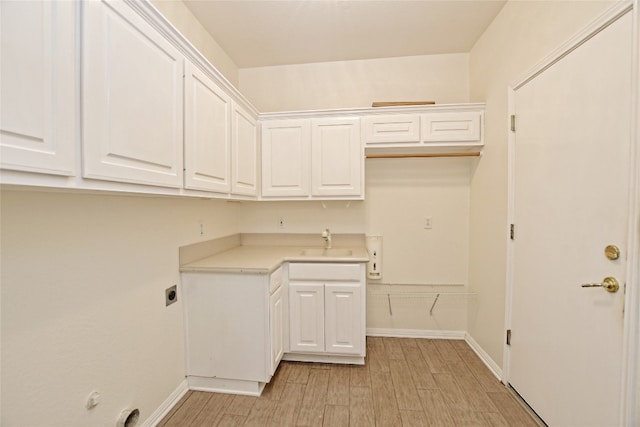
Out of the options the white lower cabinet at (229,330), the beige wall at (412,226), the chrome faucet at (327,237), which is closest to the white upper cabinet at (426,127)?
the beige wall at (412,226)

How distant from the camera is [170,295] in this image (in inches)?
67.4

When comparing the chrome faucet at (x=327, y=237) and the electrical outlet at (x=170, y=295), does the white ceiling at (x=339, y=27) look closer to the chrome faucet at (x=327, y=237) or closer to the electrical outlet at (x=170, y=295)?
the chrome faucet at (x=327, y=237)

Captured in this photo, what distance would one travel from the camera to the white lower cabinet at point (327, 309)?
6.93ft

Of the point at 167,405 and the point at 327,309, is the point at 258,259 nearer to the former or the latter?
the point at 327,309

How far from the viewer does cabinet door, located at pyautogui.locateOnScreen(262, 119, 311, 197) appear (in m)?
2.40

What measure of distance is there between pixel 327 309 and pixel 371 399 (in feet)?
2.18

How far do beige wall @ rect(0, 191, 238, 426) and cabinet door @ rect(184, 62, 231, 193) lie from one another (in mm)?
344

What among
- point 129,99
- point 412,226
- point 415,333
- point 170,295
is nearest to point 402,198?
point 412,226

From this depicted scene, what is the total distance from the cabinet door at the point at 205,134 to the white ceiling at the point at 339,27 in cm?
78

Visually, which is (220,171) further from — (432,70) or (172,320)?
(432,70)

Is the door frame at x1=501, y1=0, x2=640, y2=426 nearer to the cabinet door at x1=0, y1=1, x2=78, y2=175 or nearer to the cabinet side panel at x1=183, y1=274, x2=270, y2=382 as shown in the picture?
the cabinet side panel at x1=183, y1=274, x2=270, y2=382

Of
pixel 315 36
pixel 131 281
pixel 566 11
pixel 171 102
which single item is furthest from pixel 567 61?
pixel 131 281

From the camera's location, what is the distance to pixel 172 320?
173cm

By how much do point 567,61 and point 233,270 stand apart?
228cm
